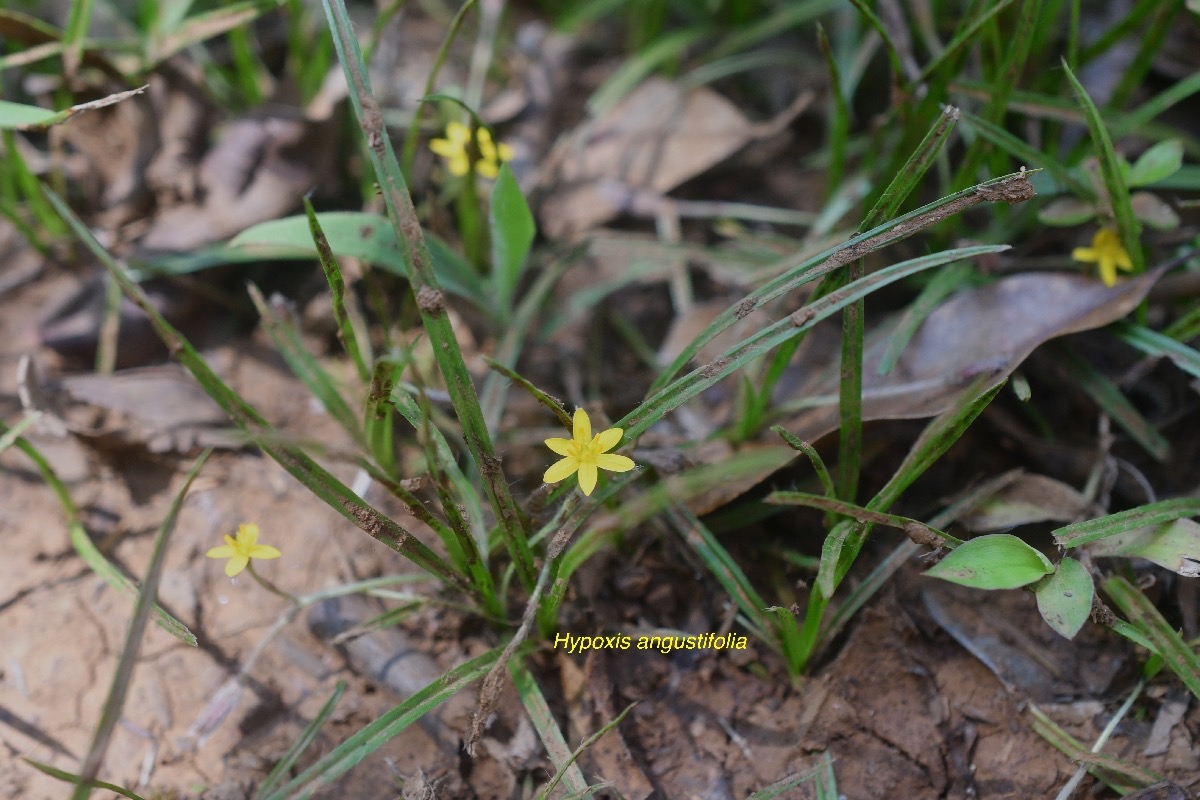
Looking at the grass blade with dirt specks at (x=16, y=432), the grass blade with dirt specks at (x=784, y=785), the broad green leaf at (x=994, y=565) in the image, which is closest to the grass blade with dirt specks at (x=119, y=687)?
the grass blade with dirt specks at (x=16, y=432)

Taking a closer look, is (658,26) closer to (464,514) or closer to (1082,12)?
(1082,12)

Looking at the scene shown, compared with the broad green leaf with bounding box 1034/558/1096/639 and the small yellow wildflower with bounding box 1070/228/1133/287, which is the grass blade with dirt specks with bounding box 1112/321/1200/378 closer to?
the small yellow wildflower with bounding box 1070/228/1133/287

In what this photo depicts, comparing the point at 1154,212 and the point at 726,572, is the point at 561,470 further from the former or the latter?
the point at 1154,212

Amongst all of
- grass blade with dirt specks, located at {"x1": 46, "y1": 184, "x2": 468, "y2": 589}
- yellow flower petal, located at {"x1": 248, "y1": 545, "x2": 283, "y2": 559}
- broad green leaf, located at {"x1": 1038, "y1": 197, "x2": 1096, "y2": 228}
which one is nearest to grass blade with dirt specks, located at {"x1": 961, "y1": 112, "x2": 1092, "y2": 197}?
broad green leaf, located at {"x1": 1038, "y1": 197, "x2": 1096, "y2": 228}

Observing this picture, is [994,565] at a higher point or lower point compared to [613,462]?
lower

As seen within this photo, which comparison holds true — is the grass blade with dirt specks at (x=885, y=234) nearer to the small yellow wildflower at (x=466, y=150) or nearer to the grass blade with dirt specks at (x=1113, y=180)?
the grass blade with dirt specks at (x=1113, y=180)

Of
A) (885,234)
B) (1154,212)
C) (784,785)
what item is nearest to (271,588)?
(784,785)

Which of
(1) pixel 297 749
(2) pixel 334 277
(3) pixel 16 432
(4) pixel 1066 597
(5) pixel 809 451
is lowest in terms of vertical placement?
(1) pixel 297 749
